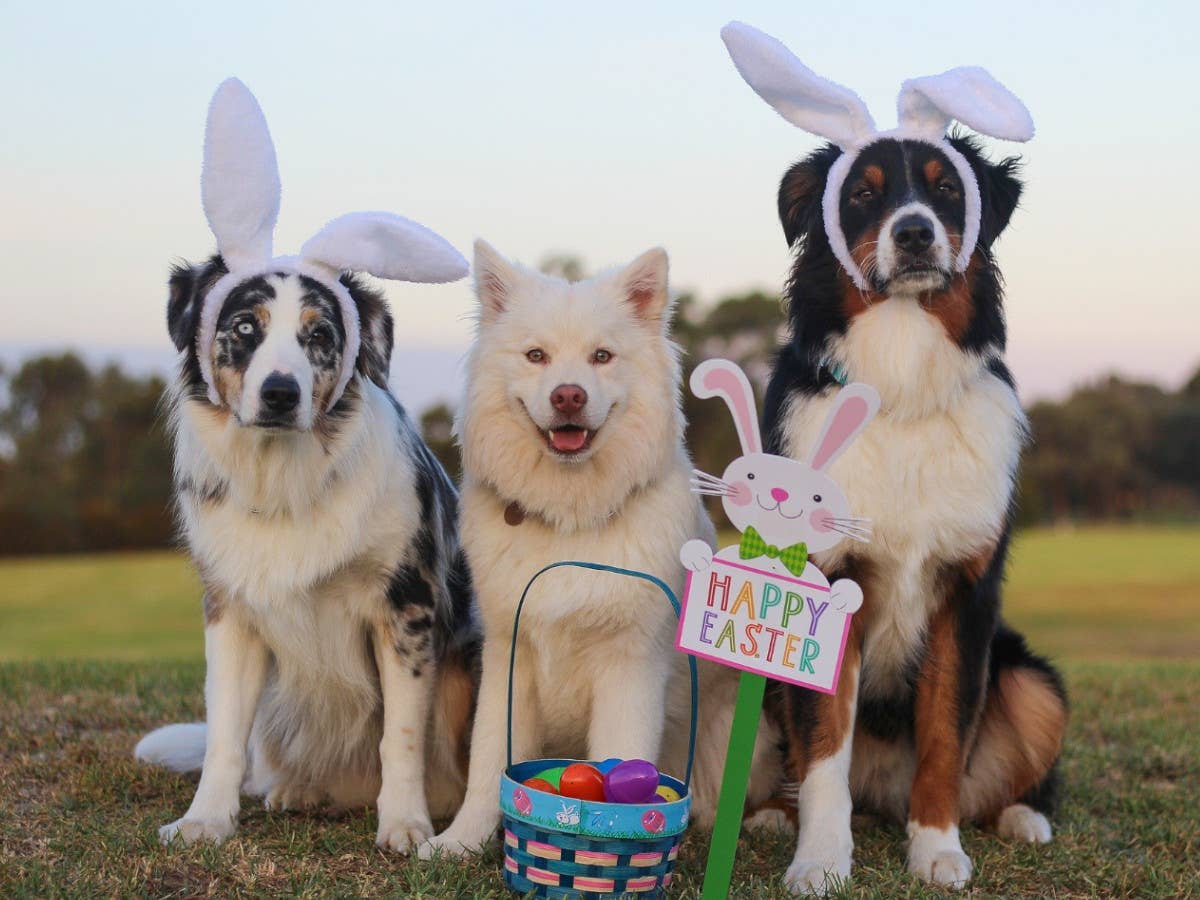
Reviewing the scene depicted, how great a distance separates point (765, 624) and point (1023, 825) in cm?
165

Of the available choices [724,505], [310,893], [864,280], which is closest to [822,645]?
[724,505]

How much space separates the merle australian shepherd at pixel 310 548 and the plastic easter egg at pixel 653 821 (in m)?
0.94

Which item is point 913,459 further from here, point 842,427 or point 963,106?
point 963,106

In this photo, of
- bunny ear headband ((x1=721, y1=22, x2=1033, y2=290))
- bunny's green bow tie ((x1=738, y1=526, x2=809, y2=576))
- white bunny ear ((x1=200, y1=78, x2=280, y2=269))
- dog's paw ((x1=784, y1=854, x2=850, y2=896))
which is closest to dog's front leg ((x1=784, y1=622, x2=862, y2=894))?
dog's paw ((x1=784, y1=854, x2=850, y2=896))

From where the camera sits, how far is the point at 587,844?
284 centimetres

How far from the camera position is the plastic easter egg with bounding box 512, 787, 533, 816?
2856mm

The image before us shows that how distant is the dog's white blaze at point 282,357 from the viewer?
3.26 metres

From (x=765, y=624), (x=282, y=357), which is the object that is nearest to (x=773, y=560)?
(x=765, y=624)

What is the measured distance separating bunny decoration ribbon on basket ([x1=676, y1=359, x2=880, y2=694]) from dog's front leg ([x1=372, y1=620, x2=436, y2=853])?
1085 millimetres

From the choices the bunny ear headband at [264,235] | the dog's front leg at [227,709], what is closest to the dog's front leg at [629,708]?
the dog's front leg at [227,709]

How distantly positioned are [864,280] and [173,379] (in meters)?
2.21

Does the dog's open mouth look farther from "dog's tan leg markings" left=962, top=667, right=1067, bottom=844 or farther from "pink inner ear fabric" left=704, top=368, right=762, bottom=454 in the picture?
"dog's tan leg markings" left=962, top=667, right=1067, bottom=844

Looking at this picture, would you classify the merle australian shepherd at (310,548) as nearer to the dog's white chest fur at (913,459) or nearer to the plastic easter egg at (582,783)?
the plastic easter egg at (582,783)

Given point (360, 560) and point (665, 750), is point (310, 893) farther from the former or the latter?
point (665, 750)
